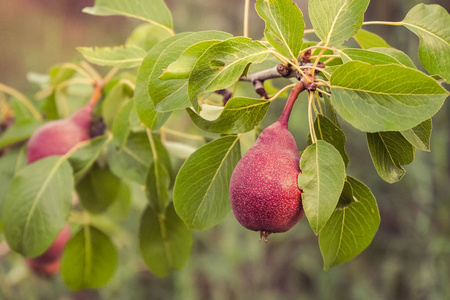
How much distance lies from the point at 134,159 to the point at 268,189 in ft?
0.98

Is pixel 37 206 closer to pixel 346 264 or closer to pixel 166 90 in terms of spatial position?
pixel 166 90

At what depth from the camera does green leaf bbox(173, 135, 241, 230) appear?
491mm

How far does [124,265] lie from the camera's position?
6.43 ft

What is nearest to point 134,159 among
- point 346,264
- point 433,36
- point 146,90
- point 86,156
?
point 86,156

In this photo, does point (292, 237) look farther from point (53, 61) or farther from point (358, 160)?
point (53, 61)

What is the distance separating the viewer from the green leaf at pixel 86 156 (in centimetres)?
67

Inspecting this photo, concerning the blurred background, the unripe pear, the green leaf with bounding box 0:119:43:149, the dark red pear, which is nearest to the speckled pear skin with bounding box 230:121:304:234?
the dark red pear

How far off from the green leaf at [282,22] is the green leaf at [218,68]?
0.11 ft

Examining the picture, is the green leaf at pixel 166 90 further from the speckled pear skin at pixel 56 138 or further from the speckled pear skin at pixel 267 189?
the speckled pear skin at pixel 56 138

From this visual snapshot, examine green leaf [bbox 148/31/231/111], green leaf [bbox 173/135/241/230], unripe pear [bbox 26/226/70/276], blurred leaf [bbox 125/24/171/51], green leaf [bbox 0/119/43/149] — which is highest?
green leaf [bbox 148/31/231/111]

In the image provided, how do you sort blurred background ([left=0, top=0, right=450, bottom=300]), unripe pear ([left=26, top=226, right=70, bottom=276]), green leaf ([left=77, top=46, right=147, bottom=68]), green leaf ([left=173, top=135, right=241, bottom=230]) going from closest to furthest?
1. green leaf ([left=173, top=135, right=241, bottom=230])
2. green leaf ([left=77, top=46, right=147, bottom=68])
3. unripe pear ([left=26, top=226, right=70, bottom=276])
4. blurred background ([left=0, top=0, right=450, bottom=300])

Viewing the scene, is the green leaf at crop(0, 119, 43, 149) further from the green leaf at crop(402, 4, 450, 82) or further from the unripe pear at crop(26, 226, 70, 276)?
the green leaf at crop(402, 4, 450, 82)

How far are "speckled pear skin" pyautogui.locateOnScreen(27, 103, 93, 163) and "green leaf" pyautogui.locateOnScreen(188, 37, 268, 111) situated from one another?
350 millimetres

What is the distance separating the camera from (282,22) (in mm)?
453
